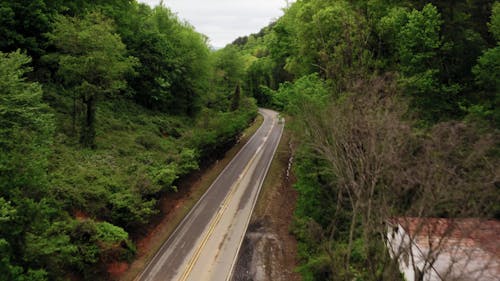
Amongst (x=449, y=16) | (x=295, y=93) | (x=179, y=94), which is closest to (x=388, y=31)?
(x=449, y=16)

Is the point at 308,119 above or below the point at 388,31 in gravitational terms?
below

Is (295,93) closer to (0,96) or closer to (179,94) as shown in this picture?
(0,96)

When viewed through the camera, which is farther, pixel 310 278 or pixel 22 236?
pixel 310 278

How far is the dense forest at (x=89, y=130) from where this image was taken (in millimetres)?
14953

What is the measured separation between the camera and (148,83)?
42.9 m

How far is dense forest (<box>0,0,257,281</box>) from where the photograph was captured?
15.0 meters

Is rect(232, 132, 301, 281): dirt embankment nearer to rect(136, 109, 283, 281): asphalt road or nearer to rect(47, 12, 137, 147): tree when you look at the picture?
rect(136, 109, 283, 281): asphalt road

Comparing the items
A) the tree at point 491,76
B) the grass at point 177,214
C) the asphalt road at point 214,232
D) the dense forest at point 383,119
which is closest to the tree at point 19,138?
the grass at point 177,214

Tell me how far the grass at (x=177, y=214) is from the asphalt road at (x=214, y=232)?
396mm

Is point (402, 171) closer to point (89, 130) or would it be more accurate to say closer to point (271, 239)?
point (271, 239)

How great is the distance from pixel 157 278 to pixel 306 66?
24.4 m

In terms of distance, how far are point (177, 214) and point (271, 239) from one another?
7737mm

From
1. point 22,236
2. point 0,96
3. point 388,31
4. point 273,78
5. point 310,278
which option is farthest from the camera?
point 273,78

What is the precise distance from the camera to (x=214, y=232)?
83.7 feet
